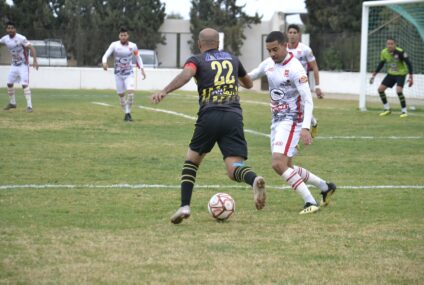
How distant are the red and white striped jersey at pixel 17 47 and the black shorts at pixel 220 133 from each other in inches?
570

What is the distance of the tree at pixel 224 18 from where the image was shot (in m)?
48.4

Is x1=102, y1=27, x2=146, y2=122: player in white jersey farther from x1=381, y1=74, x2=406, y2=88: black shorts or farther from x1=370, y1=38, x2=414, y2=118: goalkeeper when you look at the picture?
x1=381, y1=74, x2=406, y2=88: black shorts

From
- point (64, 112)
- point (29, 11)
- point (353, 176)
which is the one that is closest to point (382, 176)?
point (353, 176)

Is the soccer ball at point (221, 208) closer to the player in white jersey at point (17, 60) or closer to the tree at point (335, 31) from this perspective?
the player in white jersey at point (17, 60)

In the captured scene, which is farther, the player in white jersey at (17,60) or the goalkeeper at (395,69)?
the goalkeeper at (395,69)

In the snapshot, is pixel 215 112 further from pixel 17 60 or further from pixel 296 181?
pixel 17 60

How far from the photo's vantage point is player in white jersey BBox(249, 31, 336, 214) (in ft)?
27.5

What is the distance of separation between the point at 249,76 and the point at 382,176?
124 inches

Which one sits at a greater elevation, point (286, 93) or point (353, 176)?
point (286, 93)

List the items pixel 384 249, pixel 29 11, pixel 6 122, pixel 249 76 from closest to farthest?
pixel 384 249, pixel 249 76, pixel 6 122, pixel 29 11

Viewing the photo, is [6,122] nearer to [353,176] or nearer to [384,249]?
[353,176]

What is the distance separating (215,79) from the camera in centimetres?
778

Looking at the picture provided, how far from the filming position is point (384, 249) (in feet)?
21.5

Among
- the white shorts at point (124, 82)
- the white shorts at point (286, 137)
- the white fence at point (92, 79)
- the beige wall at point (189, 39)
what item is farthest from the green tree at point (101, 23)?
the white shorts at point (286, 137)
